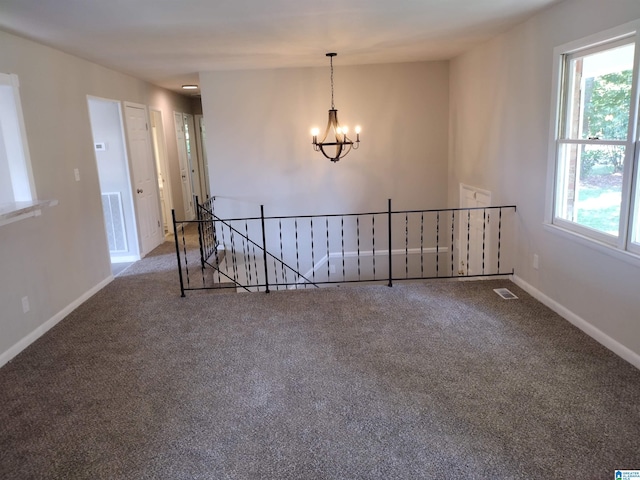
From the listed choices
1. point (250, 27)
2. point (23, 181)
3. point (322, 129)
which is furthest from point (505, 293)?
point (23, 181)

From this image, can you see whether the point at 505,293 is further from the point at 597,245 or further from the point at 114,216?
the point at 114,216

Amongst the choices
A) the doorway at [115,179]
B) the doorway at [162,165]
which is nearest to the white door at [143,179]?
the doorway at [115,179]

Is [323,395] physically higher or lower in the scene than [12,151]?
lower

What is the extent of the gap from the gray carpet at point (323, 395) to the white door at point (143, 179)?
2.54 meters

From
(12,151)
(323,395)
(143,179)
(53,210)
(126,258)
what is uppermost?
(12,151)

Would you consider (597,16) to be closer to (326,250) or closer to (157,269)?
(326,250)

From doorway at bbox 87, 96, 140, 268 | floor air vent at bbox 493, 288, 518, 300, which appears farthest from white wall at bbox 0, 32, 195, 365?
floor air vent at bbox 493, 288, 518, 300

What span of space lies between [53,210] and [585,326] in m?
4.72

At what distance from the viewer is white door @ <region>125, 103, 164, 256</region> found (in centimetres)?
631

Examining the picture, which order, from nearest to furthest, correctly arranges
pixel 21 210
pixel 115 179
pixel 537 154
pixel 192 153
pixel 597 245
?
1. pixel 597 245
2. pixel 21 210
3. pixel 537 154
4. pixel 115 179
5. pixel 192 153

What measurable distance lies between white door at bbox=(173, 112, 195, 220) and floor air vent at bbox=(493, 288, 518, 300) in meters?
6.40

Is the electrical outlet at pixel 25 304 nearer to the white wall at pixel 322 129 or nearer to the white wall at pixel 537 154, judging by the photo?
the white wall at pixel 322 129

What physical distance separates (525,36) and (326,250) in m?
3.91

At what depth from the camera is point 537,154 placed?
4113 mm
